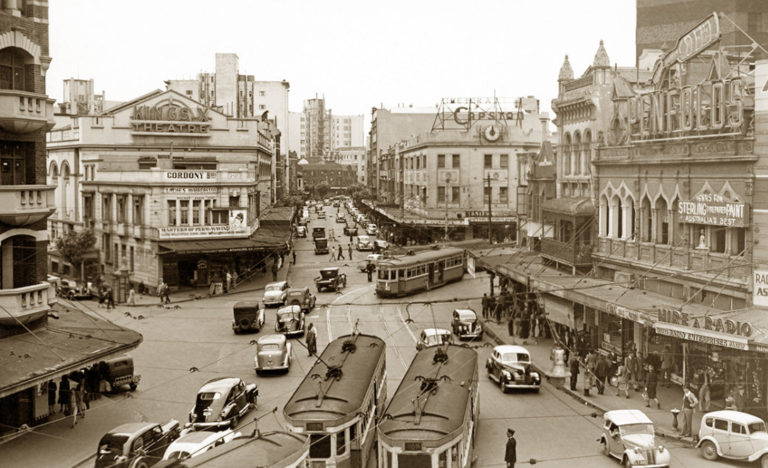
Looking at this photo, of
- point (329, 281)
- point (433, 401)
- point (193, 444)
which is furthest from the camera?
point (329, 281)

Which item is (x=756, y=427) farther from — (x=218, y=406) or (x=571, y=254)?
(x=571, y=254)

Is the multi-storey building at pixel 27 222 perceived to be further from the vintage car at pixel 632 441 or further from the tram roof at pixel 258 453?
the vintage car at pixel 632 441

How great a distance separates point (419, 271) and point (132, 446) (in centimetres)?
3394

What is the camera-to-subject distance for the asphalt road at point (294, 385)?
23609 mm

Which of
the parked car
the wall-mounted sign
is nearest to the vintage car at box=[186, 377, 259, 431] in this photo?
the wall-mounted sign

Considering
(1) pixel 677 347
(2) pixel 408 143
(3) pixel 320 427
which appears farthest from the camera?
(2) pixel 408 143

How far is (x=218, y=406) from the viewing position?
25953mm

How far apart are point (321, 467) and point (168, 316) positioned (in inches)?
1223

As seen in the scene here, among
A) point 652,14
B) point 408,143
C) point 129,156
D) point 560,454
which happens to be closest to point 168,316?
point 129,156

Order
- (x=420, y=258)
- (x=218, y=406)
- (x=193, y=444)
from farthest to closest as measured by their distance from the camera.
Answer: (x=420, y=258) < (x=218, y=406) < (x=193, y=444)

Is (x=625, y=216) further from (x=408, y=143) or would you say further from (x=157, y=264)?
(x=408, y=143)

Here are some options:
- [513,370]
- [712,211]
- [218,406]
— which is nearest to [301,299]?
[513,370]

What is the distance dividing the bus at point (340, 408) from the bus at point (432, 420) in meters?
0.92

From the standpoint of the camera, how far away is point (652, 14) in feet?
184
